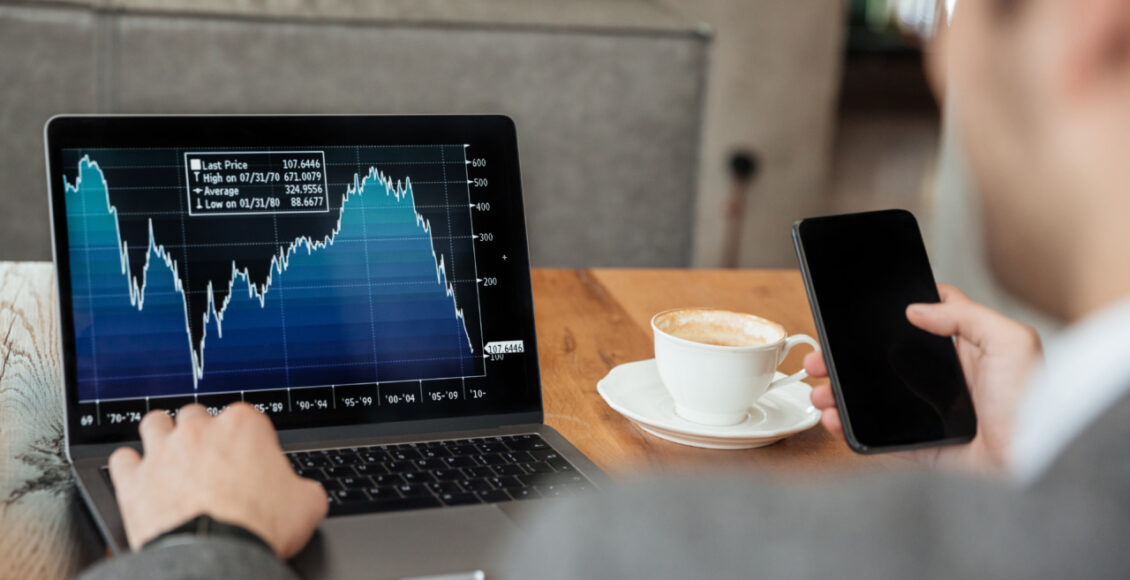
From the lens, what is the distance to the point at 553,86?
2.17 m

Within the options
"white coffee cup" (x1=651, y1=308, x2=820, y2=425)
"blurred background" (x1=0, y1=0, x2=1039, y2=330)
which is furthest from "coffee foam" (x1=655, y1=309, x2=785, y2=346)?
"blurred background" (x1=0, y1=0, x2=1039, y2=330)

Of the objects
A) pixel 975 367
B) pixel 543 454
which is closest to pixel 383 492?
pixel 543 454

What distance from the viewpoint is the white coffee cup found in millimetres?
813

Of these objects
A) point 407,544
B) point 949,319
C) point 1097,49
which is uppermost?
point 1097,49

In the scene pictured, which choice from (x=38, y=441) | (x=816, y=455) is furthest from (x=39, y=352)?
(x=816, y=455)

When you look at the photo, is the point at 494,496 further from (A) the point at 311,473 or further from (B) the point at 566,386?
(B) the point at 566,386

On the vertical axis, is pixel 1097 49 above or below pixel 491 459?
above

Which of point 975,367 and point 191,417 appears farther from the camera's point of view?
point 975,367

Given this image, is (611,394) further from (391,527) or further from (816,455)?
(391,527)

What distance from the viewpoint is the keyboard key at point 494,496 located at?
68 centimetres

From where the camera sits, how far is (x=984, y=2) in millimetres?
325

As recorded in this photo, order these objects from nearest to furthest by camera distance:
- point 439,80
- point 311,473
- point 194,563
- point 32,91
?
point 194,563 → point 311,473 → point 32,91 → point 439,80

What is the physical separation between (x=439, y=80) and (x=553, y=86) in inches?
9.8

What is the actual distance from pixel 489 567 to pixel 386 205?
35 cm
